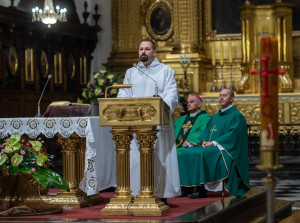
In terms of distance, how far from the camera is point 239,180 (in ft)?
24.0

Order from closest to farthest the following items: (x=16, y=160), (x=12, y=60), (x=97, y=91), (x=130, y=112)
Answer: (x=130, y=112) → (x=16, y=160) → (x=97, y=91) → (x=12, y=60)

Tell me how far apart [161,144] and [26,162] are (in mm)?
1262

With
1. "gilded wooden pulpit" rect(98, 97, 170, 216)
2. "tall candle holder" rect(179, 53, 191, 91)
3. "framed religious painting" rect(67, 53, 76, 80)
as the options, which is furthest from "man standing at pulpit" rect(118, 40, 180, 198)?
"framed religious painting" rect(67, 53, 76, 80)

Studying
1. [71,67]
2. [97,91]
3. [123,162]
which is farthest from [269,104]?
[71,67]

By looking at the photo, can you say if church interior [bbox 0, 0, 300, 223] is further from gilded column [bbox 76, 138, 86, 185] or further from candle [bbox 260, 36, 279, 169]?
candle [bbox 260, 36, 279, 169]

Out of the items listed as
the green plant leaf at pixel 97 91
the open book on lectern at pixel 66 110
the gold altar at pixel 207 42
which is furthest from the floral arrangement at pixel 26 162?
the gold altar at pixel 207 42

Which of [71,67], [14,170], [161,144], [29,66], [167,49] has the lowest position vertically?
[14,170]

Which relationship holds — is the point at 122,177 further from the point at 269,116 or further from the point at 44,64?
the point at 44,64

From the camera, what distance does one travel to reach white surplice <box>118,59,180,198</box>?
6129 millimetres

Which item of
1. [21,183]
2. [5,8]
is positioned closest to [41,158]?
[21,183]

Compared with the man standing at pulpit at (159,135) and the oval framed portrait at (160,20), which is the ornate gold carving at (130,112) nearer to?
the man standing at pulpit at (159,135)

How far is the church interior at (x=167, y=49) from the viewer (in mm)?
12641

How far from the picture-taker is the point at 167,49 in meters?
15.0

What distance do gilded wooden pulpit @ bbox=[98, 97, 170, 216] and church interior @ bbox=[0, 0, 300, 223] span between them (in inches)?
209
